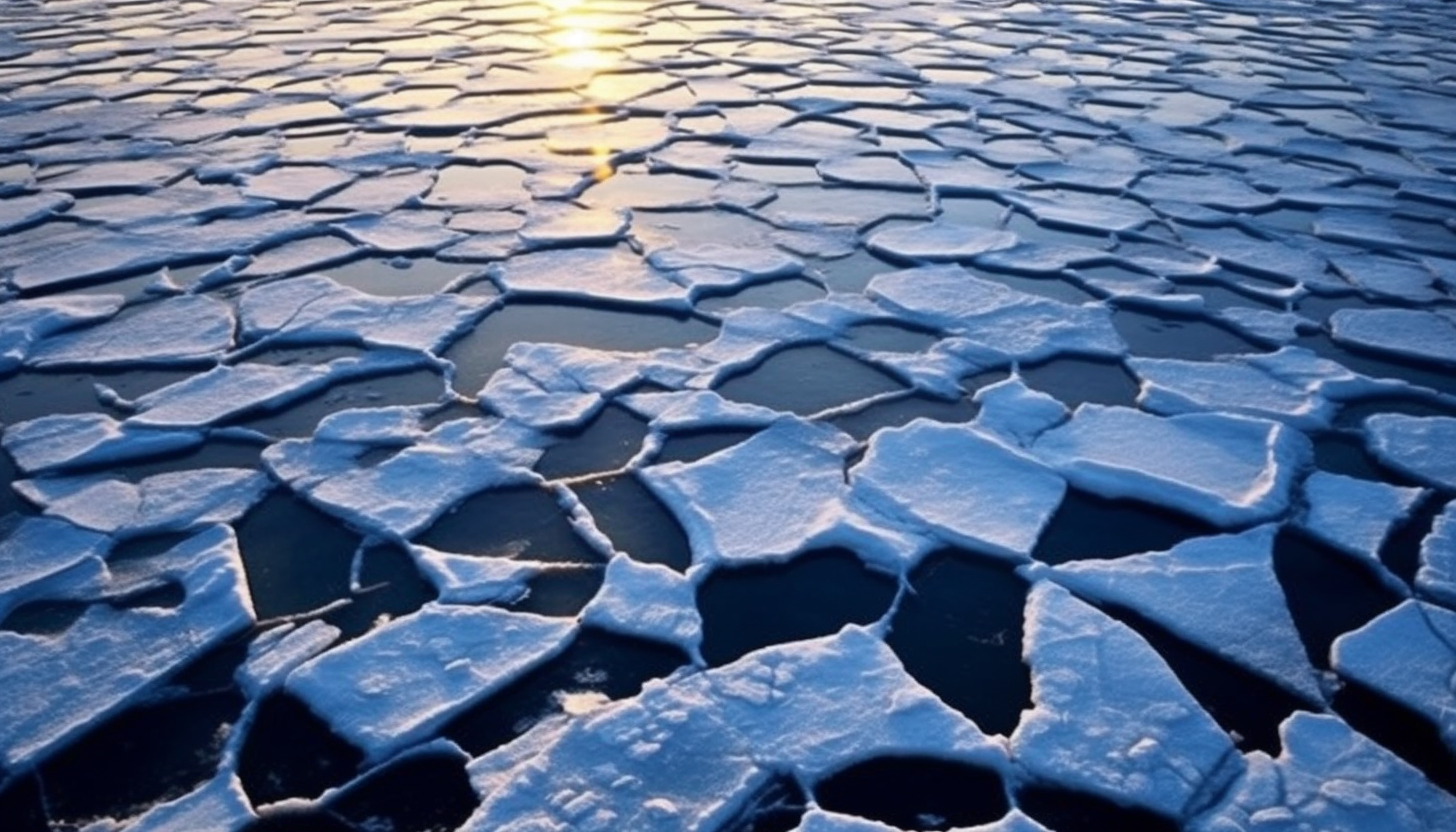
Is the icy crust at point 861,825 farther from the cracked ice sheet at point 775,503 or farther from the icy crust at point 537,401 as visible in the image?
the icy crust at point 537,401

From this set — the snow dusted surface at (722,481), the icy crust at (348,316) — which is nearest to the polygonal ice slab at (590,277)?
the snow dusted surface at (722,481)

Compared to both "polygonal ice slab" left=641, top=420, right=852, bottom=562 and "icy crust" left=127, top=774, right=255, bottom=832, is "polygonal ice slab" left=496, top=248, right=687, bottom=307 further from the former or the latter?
"icy crust" left=127, top=774, right=255, bottom=832

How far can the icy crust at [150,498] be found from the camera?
5.91ft

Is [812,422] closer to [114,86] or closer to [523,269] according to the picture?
[523,269]

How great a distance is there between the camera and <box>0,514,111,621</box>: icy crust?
1.63 metres

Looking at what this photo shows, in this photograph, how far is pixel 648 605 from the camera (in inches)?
64.0

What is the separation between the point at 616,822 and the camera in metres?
1.25

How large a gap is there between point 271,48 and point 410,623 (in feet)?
17.8

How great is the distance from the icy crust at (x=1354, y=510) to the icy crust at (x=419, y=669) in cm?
141

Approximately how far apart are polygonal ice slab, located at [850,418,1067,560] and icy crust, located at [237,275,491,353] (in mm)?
1182

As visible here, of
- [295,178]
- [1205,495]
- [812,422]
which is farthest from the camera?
[295,178]

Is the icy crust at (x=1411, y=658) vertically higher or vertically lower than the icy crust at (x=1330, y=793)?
lower

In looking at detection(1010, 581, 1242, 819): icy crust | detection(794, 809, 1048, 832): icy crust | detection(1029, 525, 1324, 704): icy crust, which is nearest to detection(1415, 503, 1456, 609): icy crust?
detection(1029, 525, 1324, 704): icy crust

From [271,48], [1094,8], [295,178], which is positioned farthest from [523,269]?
[1094,8]
